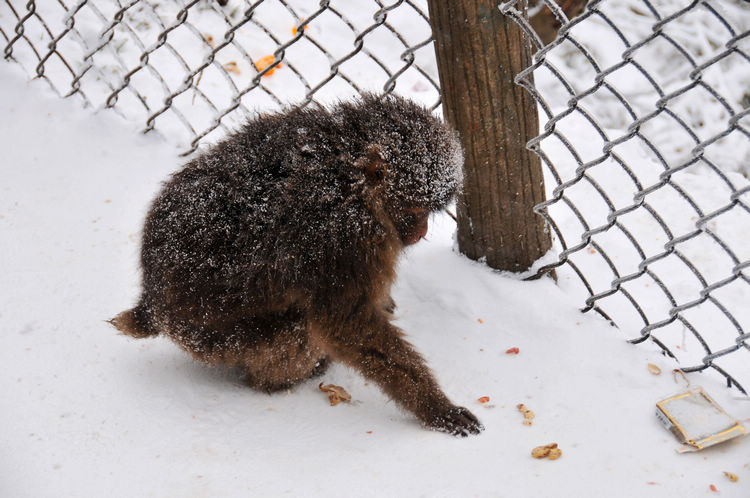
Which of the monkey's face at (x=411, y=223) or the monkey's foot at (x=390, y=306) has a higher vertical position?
the monkey's face at (x=411, y=223)

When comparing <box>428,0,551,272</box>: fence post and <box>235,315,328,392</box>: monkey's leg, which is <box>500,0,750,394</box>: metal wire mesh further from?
<box>235,315,328,392</box>: monkey's leg

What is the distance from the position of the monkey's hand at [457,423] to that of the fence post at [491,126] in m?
0.77

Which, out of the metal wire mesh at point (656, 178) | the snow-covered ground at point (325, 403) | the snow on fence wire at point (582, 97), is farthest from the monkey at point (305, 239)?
the metal wire mesh at point (656, 178)

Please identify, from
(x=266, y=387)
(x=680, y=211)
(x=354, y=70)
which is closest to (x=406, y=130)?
(x=266, y=387)

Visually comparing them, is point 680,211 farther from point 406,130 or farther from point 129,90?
point 129,90

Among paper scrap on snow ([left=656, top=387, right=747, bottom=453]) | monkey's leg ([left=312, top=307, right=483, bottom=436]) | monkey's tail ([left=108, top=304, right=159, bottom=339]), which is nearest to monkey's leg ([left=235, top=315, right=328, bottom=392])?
monkey's leg ([left=312, top=307, right=483, bottom=436])

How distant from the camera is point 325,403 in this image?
251 centimetres

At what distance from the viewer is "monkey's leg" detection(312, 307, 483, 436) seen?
2.30m

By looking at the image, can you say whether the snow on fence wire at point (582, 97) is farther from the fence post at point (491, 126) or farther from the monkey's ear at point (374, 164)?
the monkey's ear at point (374, 164)

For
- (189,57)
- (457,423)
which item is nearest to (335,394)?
(457,423)

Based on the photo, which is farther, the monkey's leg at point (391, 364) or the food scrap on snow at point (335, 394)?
the food scrap on snow at point (335, 394)

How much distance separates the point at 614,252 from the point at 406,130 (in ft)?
5.30

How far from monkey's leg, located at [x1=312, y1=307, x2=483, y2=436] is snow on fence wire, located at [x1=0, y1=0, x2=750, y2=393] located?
761 millimetres

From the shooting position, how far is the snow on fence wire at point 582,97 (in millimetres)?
2389
